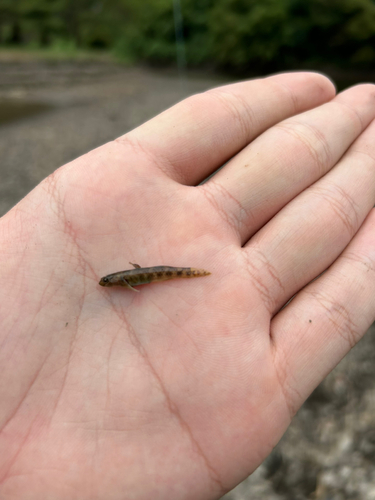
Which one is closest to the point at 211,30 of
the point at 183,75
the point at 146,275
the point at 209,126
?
the point at 183,75

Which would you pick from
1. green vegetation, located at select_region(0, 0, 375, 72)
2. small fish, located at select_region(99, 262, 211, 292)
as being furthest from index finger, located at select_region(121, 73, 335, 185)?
green vegetation, located at select_region(0, 0, 375, 72)

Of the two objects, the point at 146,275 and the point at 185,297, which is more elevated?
the point at 146,275

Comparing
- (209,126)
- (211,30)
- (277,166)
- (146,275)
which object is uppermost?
(211,30)

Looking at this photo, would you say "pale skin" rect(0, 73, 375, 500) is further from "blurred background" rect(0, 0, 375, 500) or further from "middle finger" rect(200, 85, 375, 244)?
"blurred background" rect(0, 0, 375, 500)

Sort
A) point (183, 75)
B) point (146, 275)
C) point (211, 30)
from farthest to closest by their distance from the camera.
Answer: point (183, 75)
point (211, 30)
point (146, 275)

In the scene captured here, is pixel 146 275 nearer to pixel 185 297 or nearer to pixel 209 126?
pixel 185 297

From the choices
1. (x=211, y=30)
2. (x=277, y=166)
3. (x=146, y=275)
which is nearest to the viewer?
(x=146, y=275)
